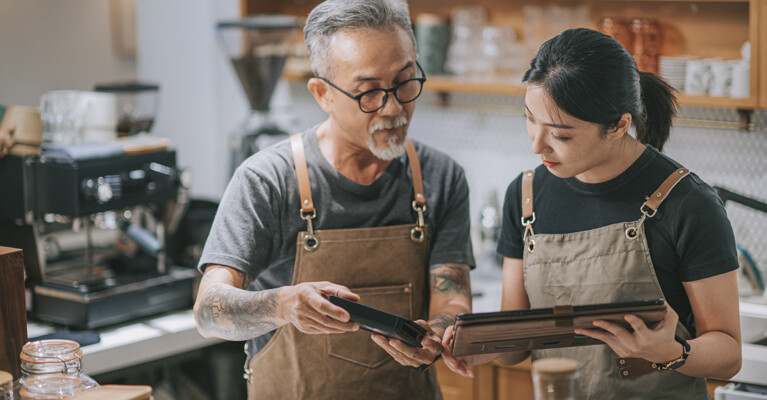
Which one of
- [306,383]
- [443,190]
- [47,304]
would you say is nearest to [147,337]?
[47,304]

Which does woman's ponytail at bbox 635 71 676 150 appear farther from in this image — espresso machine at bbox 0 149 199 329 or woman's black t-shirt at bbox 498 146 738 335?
espresso machine at bbox 0 149 199 329

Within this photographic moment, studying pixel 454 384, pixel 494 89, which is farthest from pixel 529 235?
pixel 494 89

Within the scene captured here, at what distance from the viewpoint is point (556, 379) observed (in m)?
1.26

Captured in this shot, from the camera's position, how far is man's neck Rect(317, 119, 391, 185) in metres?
2.14

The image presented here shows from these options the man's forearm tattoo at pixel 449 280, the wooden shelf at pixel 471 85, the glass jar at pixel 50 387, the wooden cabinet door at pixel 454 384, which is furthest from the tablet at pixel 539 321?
the wooden shelf at pixel 471 85

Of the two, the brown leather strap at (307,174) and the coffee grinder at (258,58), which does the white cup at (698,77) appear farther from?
the coffee grinder at (258,58)

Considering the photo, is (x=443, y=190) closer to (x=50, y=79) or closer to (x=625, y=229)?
(x=625, y=229)

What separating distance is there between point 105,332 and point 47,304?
213 millimetres

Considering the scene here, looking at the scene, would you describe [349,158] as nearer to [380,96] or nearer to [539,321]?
[380,96]

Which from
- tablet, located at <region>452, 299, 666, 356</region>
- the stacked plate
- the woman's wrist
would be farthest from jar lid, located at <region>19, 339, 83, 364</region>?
the stacked plate

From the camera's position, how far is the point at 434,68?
12.0ft

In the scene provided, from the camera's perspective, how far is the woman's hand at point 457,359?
1902 millimetres

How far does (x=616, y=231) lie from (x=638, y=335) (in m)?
0.31

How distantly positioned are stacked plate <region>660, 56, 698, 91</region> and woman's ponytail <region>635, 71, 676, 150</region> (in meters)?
1.18
